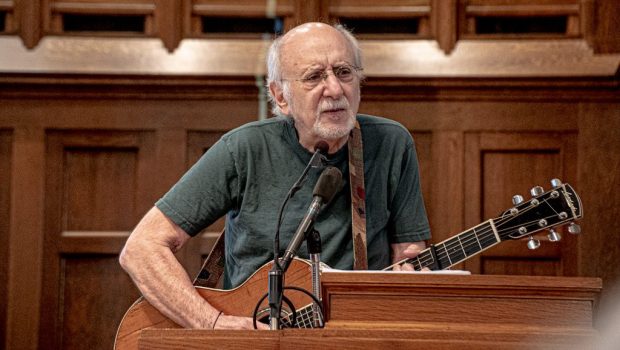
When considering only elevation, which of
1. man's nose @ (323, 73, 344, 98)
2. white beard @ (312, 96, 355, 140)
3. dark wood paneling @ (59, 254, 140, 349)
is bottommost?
dark wood paneling @ (59, 254, 140, 349)

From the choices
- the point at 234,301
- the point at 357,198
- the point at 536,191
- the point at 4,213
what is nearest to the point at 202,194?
the point at 234,301

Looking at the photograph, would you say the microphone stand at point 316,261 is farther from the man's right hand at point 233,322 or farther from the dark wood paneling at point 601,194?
the dark wood paneling at point 601,194

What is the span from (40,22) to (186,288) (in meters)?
1.97

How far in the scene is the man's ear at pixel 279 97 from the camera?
3154mm

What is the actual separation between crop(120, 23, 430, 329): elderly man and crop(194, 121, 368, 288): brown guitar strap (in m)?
0.04

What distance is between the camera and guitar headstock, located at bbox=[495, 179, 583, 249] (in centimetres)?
265

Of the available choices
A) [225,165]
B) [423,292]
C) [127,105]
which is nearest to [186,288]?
[225,165]

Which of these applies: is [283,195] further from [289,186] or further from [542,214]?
[542,214]

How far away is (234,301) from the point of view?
114 inches

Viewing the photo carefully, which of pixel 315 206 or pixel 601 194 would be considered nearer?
pixel 315 206

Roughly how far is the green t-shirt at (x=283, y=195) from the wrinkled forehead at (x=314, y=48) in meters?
0.21

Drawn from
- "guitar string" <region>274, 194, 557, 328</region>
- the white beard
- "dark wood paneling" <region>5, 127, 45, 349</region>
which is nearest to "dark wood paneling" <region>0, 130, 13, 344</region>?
"dark wood paneling" <region>5, 127, 45, 349</region>

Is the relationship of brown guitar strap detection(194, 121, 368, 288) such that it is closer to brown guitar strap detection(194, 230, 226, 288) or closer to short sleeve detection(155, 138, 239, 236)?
brown guitar strap detection(194, 230, 226, 288)

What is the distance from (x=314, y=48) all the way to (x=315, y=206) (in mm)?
864
